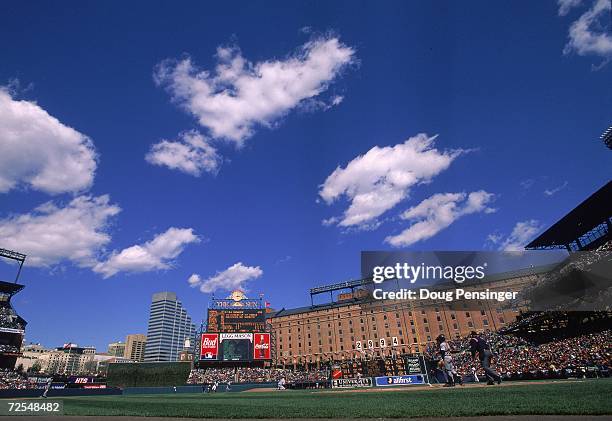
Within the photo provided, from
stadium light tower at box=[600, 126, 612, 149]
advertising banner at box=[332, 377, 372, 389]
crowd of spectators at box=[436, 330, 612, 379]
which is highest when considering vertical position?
stadium light tower at box=[600, 126, 612, 149]

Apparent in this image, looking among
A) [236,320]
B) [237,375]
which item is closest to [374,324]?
[236,320]

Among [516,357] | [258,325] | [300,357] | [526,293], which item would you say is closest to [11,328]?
[258,325]

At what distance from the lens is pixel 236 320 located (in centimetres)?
8488

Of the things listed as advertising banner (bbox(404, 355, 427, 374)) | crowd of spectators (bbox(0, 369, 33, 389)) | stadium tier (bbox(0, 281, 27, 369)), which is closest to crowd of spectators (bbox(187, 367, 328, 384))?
crowd of spectators (bbox(0, 369, 33, 389))

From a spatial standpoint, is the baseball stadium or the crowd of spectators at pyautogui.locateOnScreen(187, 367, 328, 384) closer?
the baseball stadium

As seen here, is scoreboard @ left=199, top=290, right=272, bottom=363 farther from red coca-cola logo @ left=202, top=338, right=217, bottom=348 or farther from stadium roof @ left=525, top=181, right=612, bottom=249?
stadium roof @ left=525, top=181, right=612, bottom=249

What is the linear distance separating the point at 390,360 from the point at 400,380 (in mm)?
15485

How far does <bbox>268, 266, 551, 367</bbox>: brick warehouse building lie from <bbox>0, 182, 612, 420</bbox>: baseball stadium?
12.5 inches

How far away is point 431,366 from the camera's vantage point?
33.2 m

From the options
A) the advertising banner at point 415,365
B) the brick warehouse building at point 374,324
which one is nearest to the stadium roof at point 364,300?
the brick warehouse building at point 374,324

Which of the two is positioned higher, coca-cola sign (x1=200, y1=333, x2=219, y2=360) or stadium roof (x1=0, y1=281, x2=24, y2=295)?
stadium roof (x1=0, y1=281, x2=24, y2=295)

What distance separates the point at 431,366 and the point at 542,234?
38.9m

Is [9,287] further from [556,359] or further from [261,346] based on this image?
[556,359]

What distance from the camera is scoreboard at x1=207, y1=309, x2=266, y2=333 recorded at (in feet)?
276
